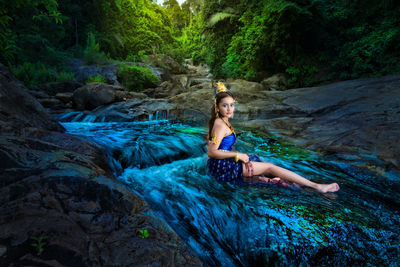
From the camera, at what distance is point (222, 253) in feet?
5.45

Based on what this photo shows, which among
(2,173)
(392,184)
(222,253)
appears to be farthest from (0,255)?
(392,184)

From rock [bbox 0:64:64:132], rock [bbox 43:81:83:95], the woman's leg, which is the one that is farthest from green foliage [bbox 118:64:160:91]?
the woman's leg

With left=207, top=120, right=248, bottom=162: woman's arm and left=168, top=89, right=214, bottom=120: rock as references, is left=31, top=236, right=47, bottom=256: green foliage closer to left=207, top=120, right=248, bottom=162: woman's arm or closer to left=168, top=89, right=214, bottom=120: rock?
left=207, top=120, right=248, bottom=162: woman's arm

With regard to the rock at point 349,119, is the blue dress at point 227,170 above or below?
below

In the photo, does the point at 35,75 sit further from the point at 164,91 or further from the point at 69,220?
the point at 69,220

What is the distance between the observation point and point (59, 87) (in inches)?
404

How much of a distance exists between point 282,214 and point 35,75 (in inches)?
537

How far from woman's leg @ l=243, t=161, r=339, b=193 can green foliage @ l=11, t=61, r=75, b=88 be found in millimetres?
11612

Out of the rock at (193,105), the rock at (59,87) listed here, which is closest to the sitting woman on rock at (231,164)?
the rock at (193,105)

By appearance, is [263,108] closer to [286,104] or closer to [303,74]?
[286,104]

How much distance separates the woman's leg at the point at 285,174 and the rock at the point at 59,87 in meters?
11.3

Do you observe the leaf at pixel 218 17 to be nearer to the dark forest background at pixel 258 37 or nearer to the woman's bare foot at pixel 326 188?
the dark forest background at pixel 258 37

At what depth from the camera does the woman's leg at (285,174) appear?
233cm

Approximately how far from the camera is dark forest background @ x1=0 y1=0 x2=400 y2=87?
7242 millimetres
